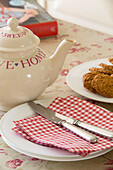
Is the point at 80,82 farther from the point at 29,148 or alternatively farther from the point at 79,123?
the point at 29,148

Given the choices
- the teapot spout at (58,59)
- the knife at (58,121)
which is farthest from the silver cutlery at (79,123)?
the teapot spout at (58,59)

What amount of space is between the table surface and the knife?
45 mm

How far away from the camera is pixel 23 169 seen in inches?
22.6

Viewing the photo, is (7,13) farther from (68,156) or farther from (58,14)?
(58,14)

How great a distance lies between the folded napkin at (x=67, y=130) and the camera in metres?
0.57

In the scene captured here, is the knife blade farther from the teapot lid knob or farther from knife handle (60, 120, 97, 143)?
the teapot lid knob

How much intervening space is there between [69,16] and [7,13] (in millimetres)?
1105

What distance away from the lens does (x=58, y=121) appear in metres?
0.67

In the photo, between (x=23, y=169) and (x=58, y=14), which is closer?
(x=23, y=169)

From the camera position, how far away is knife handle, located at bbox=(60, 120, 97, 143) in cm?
59

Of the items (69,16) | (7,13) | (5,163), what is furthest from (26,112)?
(69,16)

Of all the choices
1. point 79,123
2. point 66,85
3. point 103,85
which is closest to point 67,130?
point 79,123

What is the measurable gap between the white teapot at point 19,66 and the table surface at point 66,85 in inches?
2.4

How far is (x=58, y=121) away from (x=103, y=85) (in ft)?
0.59
